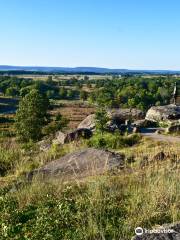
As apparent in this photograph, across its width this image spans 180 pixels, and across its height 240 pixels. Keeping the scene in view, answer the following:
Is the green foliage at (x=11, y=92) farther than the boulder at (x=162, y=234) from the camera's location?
Yes

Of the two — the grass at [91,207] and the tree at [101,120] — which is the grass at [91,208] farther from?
the tree at [101,120]

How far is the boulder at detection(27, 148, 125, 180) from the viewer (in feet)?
36.5

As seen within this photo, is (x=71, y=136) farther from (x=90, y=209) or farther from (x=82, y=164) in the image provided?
Answer: (x=90, y=209)

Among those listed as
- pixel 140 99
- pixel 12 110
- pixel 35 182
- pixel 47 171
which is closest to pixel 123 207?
pixel 35 182

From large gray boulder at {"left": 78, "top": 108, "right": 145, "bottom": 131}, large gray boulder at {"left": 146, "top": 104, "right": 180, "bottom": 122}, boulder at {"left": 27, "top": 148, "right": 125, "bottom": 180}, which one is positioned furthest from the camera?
large gray boulder at {"left": 146, "top": 104, "right": 180, "bottom": 122}

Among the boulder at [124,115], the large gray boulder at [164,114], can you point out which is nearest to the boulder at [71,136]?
the boulder at [124,115]

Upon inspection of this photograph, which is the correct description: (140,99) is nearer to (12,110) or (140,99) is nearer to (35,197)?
(12,110)

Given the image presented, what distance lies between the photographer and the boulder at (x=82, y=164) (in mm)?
11140

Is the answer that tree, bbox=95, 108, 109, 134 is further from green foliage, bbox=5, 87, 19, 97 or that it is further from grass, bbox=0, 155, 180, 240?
green foliage, bbox=5, 87, 19, 97

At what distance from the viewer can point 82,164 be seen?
12148 millimetres

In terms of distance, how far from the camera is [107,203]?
775 centimetres

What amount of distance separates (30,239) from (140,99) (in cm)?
8880

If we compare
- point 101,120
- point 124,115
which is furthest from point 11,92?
point 101,120

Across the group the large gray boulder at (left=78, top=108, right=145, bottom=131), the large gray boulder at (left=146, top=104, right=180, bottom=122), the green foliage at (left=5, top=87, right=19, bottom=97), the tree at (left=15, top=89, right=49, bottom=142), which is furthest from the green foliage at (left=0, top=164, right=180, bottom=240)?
the green foliage at (left=5, top=87, right=19, bottom=97)
